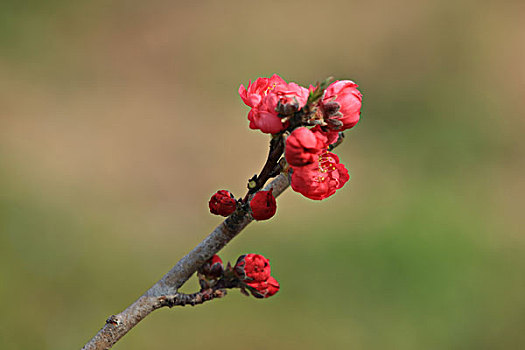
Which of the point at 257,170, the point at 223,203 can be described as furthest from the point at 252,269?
the point at 257,170

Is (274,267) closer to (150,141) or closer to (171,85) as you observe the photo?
(150,141)

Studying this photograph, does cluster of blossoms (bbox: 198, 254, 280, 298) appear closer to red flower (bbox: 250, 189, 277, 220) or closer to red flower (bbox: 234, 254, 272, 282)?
red flower (bbox: 234, 254, 272, 282)

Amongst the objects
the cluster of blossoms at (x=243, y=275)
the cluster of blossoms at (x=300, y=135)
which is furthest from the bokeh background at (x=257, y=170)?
the cluster of blossoms at (x=300, y=135)

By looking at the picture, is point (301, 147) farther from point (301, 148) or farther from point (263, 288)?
point (263, 288)

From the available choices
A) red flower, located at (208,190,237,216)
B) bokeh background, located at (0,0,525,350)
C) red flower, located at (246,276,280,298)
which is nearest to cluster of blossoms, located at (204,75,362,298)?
red flower, located at (208,190,237,216)

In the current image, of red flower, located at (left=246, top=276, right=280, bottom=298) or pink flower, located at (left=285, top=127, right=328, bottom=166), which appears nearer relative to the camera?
pink flower, located at (left=285, top=127, right=328, bottom=166)

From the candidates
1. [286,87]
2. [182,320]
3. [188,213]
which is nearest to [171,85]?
[188,213]
